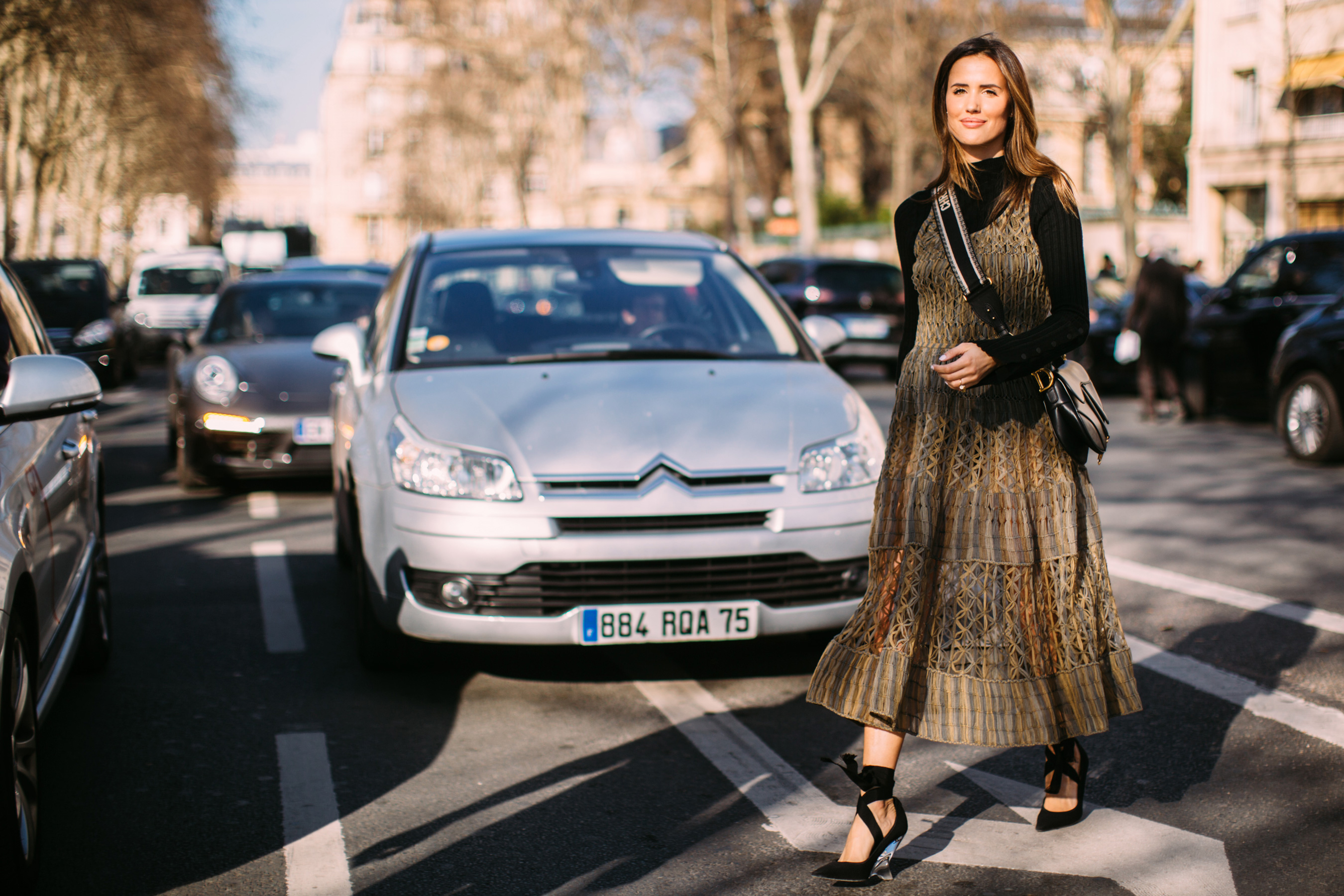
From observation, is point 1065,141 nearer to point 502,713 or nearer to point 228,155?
point 228,155

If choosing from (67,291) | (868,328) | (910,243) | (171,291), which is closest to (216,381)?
(910,243)

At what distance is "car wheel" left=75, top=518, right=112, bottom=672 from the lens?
520 cm

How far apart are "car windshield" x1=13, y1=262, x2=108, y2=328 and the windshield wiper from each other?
15.9m

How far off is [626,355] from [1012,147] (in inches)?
106

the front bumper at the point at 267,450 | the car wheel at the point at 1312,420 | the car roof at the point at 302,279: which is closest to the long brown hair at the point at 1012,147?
the front bumper at the point at 267,450

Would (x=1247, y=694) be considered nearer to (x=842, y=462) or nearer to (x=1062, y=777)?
(x=842, y=462)

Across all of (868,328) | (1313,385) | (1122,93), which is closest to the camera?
(1313,385)

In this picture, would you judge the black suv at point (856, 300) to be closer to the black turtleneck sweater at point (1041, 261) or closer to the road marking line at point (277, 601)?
the road marking line at point (277, 601)

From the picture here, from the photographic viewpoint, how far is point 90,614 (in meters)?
5.16

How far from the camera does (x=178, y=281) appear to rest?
28.2m

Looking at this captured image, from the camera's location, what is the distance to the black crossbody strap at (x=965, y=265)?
3264 millimetres

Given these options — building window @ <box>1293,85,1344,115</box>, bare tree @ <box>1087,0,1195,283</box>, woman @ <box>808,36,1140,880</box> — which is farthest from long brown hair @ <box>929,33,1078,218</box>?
building window @ <box>1293,85,1344,115</box>

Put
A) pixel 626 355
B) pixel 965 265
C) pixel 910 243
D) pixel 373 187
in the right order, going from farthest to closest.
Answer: pixel 373 187
pixel 626 355
pixel 910 243
pixel 965 265

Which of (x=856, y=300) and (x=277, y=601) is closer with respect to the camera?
(x=277, y=601)
